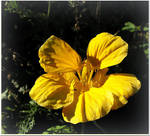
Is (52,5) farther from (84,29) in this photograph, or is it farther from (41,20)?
(84,29)

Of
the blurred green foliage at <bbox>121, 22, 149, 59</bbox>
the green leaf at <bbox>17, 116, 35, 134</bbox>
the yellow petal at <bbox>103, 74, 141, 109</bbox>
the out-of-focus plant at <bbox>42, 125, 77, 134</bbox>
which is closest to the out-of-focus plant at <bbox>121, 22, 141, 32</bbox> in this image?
the blurred green foliage at <bbox>121, 22, 149, 59</bbox>

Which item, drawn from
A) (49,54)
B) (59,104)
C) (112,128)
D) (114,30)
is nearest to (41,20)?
(49,54)

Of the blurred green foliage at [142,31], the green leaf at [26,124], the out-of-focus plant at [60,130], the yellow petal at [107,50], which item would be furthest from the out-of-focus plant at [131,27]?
the green leaf at [26,124]

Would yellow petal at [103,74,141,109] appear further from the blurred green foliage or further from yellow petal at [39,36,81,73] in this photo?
the blurred green foliage

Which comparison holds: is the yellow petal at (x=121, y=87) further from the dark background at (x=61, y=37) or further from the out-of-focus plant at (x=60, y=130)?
the out-of-focus plant at (x=60, y=130)

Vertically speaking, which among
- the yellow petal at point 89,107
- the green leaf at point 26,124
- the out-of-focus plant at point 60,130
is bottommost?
the out-of-focus plant at point 60,130

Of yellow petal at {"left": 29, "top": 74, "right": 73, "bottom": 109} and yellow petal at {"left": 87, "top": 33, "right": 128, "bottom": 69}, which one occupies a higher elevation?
yellow petal at {"left": 87, "top": 33, "right": 128, "bottom": 69}

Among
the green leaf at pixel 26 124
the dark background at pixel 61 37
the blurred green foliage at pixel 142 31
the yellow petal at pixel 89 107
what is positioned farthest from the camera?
the blurred green foliage at pixel 142 31

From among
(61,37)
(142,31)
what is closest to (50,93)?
(61,37)
